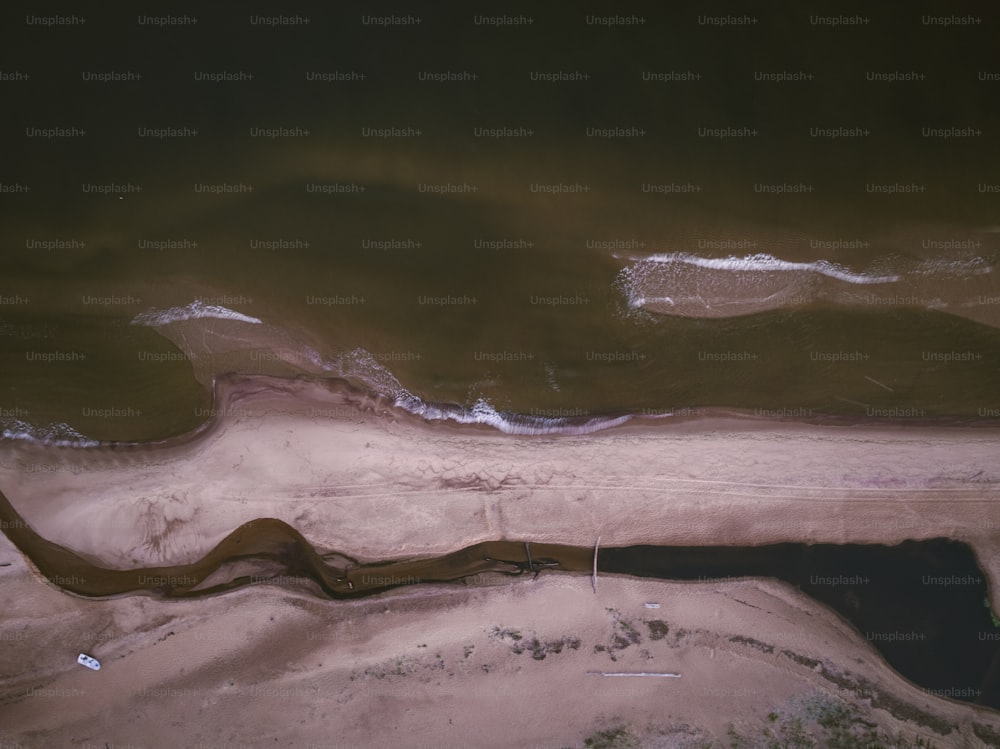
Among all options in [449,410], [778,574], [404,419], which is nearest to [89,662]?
[404,419]

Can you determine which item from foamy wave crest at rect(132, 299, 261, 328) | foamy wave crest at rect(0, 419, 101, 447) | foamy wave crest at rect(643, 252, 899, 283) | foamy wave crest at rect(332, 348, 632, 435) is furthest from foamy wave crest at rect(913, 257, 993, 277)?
foamy wave crest at rect(0, 419, 101, 447)

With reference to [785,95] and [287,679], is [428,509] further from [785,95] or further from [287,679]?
[785,95]

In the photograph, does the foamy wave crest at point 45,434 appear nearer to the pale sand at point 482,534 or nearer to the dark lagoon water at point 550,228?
the dark lagoon water at point 550,228

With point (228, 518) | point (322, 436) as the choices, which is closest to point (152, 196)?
point (322, 436)

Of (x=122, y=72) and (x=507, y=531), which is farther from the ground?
(x=122, y=72)

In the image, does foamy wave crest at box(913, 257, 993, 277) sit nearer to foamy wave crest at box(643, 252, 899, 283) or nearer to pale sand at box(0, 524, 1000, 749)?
foamy wave crest at box(643, 252, 899, 283)

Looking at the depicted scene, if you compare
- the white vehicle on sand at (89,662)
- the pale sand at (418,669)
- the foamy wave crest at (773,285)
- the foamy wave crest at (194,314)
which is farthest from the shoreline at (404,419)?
the white vehicle on sand at (89,662)
